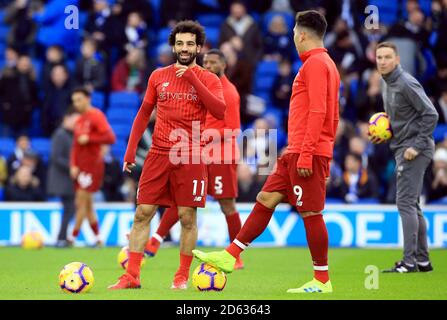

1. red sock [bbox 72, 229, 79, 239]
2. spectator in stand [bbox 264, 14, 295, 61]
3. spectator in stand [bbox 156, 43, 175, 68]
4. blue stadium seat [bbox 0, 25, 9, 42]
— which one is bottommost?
red sock [bbox 72, 229, 79, 239]

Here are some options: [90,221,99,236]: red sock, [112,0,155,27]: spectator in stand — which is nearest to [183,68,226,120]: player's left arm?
[90,221,99,236]: red sock

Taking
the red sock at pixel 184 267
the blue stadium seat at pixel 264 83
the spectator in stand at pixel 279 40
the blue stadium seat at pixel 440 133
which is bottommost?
the red sock at pixel 184 267

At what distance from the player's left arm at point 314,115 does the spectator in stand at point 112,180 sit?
1003 cm

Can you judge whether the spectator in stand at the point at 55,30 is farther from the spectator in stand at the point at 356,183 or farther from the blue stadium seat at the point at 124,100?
the spectator in stand at the point at 356,183

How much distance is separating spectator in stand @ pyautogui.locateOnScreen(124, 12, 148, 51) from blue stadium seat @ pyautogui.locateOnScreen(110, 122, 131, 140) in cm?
157

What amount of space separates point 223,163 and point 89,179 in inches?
175

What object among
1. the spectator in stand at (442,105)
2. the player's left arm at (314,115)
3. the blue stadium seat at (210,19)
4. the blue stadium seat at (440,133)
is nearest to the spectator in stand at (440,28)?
the spectator in stand at (442,105)

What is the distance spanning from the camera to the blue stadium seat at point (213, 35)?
21.4 metres

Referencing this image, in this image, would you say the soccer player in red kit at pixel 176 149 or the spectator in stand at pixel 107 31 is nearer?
the soccer player in red kit at pixel 176 149

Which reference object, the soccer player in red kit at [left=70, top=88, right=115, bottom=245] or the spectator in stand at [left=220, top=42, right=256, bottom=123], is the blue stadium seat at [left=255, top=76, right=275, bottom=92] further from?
the soccer player in red kit at [left=70, top=88, right=115, bottom=245]

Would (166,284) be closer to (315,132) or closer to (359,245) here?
(315,132)

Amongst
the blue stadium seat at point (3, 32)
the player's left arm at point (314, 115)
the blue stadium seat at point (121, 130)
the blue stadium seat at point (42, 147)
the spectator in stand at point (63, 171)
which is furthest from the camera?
the blue stadium seat at point (3, 32)

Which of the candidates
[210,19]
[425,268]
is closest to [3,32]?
[210,19]

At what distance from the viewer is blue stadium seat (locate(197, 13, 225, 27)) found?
22.8m
